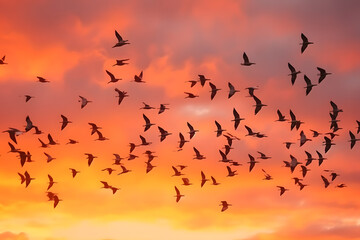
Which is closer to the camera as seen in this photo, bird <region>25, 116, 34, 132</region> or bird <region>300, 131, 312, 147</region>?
bird <region>25, 116, 34, 132</region>

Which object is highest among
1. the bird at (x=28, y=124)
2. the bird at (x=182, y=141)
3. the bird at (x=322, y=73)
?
the bird at (x=322, y=73)

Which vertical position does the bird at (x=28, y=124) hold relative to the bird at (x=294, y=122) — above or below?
below

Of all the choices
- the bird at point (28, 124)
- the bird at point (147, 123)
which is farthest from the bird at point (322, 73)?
Result: the bird at point (28, 124)

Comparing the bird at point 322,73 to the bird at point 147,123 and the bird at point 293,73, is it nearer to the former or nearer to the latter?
the bird at point 293,73

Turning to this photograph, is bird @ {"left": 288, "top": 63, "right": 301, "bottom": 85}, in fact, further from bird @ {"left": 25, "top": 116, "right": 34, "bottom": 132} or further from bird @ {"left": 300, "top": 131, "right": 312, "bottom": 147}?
bird @ {"left": 25, "top": 116, "right": 34, "bottom": 132}

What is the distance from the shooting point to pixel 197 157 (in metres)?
142

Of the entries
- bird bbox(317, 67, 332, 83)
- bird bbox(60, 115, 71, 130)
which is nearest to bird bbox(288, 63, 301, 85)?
bird bbox(317, 67, 332, 83)

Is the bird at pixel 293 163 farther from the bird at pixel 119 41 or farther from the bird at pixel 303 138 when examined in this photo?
the bird at pixel 119 41

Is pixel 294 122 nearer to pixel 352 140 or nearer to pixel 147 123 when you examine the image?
pixel 352 140

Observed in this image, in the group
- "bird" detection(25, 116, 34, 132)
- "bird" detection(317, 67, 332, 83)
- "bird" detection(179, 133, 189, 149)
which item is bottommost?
"bird" detection(25, 116, 34, 132)

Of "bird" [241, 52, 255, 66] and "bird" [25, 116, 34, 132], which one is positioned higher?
"bird" [241, 52, 255, 66]

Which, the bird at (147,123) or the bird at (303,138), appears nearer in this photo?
the bird at (147,123)

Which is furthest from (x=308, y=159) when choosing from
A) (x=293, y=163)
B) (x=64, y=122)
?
(x=64, y=122)

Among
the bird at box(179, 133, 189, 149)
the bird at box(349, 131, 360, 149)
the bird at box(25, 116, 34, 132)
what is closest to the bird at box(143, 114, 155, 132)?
the bird at box(179, 133, 189, 149)
